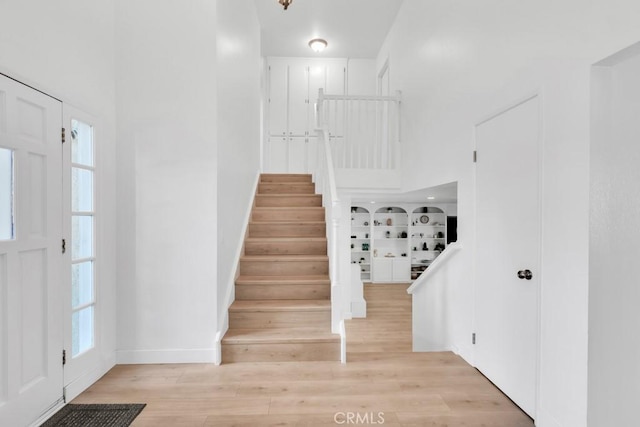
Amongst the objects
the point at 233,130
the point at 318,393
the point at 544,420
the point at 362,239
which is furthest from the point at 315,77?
the point at 544,420

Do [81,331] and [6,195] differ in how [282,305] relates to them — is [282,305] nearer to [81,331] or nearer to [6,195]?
[81,331]

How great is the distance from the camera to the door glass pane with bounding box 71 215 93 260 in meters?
2.40

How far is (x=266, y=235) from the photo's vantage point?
4.20 m

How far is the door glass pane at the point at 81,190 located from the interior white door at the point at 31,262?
0.19m

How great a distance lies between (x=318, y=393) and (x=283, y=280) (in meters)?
1.22

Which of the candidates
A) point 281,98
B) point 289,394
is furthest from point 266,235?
point 281,98

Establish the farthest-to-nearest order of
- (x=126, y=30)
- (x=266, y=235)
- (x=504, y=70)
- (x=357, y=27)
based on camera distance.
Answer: (x=357, y=27), (x=266, y=235), (x=126, y=30), (x=504, y=70)

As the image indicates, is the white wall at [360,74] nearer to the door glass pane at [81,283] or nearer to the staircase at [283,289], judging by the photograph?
the staircase at [283,289]

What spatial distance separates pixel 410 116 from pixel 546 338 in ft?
10.4

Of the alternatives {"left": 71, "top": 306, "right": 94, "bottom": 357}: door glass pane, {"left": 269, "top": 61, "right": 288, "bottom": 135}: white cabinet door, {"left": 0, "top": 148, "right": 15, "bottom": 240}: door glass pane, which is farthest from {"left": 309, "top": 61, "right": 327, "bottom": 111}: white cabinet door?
{"left": 0, "top": 148, "right": 15, "bottom": 240}: door glass pane

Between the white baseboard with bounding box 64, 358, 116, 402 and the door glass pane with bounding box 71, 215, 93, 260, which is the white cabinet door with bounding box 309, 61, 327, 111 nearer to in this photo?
the door glass pane with bounding box 71, 215, 93, 260

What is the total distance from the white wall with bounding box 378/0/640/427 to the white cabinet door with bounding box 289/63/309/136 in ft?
13.0

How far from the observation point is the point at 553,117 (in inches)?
74.4

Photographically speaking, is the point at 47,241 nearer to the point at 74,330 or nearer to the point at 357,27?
the point at 74,330
